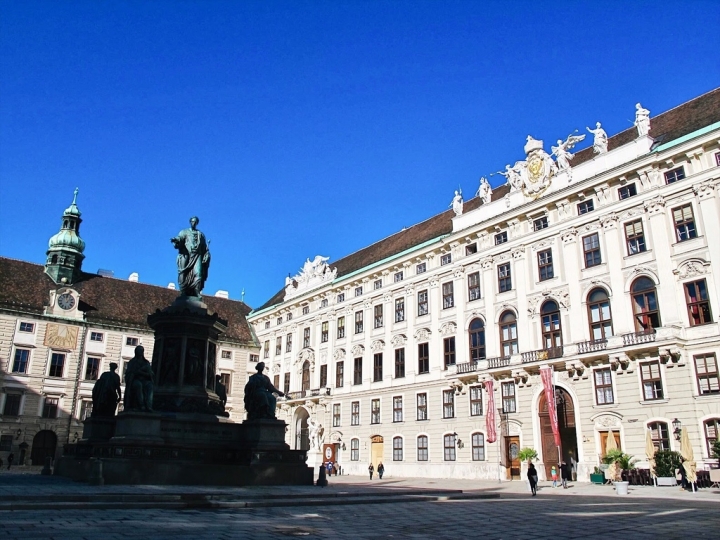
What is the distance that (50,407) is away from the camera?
4756 cm

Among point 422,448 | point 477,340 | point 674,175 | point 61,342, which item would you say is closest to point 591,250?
point 674,175

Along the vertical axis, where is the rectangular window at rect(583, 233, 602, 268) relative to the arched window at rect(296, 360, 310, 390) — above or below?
above

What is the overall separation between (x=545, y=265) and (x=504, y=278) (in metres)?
3.02

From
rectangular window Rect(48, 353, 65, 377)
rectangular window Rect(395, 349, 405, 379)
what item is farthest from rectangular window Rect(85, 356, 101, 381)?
rectangular window Rect(395, 349, 405, 379)

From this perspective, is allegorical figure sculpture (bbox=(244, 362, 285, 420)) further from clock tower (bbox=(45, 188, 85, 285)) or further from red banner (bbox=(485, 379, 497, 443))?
clock tower (bbox=(45, 188, 85, 285))

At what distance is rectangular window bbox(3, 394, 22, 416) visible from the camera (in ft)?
150

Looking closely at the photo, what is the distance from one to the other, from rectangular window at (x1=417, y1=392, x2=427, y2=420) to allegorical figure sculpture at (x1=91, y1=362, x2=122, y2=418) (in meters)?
24.7

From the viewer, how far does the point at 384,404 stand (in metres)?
43.8

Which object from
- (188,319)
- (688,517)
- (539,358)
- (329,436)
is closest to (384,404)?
(329,436)

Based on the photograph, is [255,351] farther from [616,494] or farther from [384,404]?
[616,494]

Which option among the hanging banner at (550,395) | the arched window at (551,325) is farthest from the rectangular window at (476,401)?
the arched window at (551,325)

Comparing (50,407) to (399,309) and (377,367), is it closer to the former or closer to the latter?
(377,367)

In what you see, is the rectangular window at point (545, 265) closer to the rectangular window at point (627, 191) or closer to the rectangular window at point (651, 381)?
the rectangular window at point (627, 191)

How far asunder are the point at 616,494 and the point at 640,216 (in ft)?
50.7
